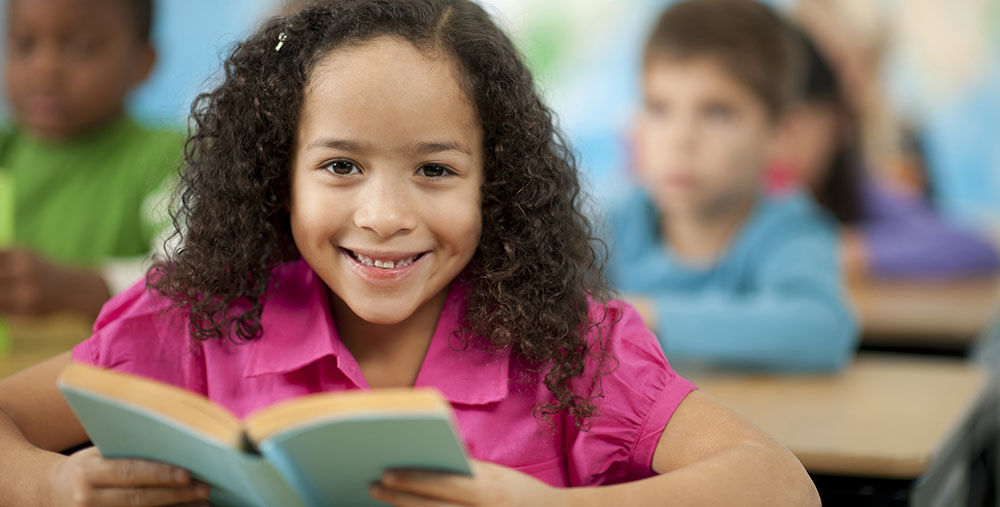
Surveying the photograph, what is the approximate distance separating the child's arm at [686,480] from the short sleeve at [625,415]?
13mm

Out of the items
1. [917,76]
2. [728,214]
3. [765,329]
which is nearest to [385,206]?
[765,329]

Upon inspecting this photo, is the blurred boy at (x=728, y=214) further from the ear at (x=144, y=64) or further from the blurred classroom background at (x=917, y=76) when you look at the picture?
the blurred classroom background at (x=917, y=76)

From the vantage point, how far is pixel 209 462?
72cm

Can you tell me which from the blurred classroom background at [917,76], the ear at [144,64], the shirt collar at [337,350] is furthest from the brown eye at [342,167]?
the blurred classroom background at [917,76]

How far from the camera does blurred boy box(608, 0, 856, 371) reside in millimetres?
1752

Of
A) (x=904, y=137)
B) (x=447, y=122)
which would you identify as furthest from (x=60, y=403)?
(x=904, y=137)

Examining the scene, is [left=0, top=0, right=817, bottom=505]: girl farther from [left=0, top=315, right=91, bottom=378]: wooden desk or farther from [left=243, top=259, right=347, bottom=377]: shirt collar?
[left=0, top=315, right=91, bottom=378]: wooden desk

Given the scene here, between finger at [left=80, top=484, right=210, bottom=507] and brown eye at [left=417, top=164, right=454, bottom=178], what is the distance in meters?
0.30

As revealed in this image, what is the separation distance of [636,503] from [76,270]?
1.13m

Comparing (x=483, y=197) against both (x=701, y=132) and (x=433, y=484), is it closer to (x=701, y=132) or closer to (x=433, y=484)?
(x=433, y=484)

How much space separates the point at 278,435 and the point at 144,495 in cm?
17

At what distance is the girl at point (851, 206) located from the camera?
281cm

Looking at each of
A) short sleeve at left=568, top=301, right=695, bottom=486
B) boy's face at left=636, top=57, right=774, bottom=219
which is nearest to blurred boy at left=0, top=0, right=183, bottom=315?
boy's face at left=636, top=57, right=774, bottom=219

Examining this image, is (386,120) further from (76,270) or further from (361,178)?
(76,270)
